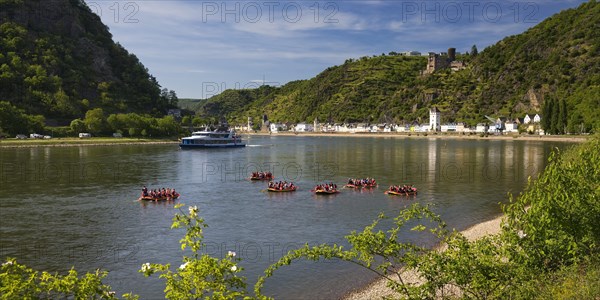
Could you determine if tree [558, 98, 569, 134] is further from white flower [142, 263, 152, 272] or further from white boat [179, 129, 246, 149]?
white flower [142, 263, 152, 272]

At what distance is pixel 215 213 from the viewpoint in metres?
46.3

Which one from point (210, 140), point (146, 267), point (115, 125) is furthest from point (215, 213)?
point (115, 125)

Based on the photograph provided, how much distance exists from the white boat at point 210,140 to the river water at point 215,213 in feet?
226

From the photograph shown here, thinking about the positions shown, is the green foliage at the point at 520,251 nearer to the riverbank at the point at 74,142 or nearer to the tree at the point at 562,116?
the riverbank at the point at 74,142

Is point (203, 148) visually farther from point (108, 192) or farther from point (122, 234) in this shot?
point (122, 234)

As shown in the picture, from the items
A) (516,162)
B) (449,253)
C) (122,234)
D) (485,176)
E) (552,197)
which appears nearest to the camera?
(449,253)

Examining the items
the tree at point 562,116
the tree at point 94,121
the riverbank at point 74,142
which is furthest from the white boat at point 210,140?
the tree at point 562,116

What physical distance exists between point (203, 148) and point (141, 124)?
42.5 metres

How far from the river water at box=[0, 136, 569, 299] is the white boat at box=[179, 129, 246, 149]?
2710 inches

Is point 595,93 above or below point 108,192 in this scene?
above

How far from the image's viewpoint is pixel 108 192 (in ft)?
197

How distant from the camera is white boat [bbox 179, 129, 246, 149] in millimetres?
157750

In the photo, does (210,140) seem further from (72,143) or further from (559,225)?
(559,225)

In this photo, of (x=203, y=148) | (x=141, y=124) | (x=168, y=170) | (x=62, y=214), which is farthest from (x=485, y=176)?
(x=141, y=124)
